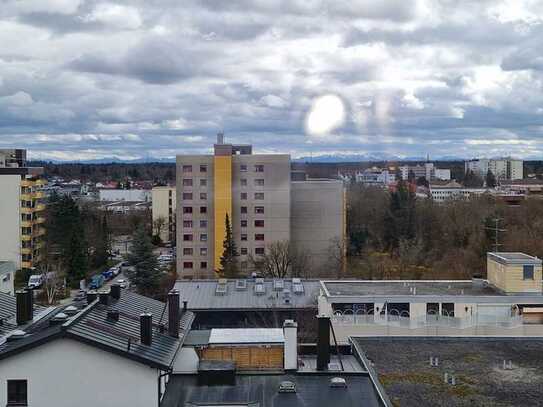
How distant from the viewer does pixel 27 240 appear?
64438 mm

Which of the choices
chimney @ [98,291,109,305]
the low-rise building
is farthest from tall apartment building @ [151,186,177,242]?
chimney @ [98,291,109,305]

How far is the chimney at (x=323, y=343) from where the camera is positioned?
19.9 m

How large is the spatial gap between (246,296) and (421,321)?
1233 cm

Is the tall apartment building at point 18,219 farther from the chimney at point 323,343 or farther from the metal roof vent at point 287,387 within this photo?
the metal roof vent at point 287,387

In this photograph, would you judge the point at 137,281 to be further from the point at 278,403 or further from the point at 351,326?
the point at 278,403

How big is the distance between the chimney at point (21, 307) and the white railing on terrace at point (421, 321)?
45.5 ft

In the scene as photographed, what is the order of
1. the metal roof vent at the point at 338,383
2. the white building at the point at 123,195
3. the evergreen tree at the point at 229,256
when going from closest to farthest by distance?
the metal roof vent at the point at 338,383 → the evergreen tree at the point at 229,256 → the white building at the point at 123,195

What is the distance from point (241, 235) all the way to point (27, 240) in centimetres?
1988

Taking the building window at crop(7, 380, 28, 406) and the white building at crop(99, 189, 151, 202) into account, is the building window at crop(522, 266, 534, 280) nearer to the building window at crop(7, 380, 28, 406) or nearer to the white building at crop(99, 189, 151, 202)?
the building window at crop(7, 380, 28, 406)

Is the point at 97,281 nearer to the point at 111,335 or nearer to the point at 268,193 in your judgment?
the point at 268,193

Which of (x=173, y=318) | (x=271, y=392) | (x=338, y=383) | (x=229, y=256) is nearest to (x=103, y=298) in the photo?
(x=173, y=318)

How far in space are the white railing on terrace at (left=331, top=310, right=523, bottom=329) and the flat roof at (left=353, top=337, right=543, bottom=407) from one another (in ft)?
13.7

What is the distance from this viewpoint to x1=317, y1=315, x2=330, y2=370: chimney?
19.9 metres

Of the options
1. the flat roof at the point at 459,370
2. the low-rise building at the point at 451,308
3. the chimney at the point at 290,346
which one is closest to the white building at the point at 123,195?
the low-rise building at the point at 451,308
